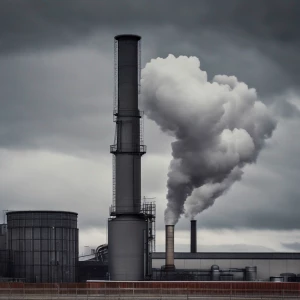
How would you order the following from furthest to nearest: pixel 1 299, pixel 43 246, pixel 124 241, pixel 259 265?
pixel 259 265, pixel 43 246, pixel 124 241, pixel 1 299

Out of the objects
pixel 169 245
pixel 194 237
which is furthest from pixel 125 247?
pixel 194 237

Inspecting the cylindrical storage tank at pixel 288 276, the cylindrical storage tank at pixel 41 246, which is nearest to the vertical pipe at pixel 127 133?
the cylindrical storage tank at pixel 41 246

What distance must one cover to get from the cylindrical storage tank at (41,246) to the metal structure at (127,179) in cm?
1443

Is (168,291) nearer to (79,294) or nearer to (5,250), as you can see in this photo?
(79,294)

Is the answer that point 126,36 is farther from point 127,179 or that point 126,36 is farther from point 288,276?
point 288,276

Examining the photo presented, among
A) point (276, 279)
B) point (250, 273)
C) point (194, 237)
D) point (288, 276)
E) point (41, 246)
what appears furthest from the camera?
point (194, 237)

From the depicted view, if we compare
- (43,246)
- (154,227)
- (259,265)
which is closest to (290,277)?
(259,265)

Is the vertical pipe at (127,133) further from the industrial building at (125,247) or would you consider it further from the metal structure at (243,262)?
the metal structure at (243,262)

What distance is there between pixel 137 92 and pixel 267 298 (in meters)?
26.5

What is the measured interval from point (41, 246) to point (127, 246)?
56.5ft

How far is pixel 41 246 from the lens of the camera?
11944 cm

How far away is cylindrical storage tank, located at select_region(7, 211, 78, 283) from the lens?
118875mm

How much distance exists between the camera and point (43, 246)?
11956 centimetres

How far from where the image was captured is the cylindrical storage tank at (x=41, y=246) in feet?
390
